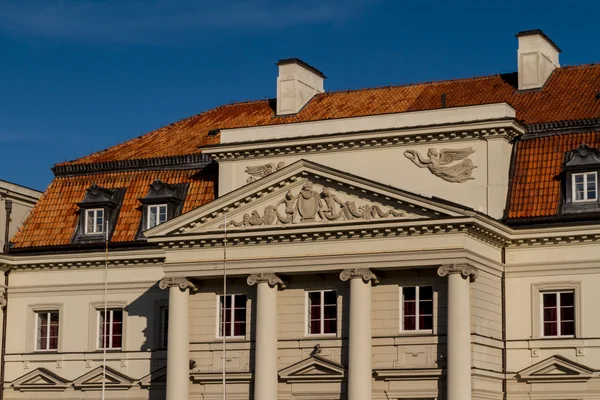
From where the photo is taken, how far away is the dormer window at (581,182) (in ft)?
168

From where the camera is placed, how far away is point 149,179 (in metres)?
60.3

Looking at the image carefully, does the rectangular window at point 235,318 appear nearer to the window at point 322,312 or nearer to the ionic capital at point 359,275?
the window at point 322,312

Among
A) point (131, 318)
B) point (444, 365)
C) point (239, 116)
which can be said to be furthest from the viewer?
point (239, 116)

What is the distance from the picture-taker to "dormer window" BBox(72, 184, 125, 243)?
59.6 m

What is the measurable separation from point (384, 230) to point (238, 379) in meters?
7.76

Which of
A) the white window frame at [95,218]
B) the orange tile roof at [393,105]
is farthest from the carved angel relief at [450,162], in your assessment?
the white window frame at [95,218]

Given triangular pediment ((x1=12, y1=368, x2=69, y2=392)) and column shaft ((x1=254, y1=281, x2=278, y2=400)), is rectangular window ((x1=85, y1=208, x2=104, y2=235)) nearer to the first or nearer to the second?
triangular pediment ((x1=12, y1=368, x2=69, y2=392))

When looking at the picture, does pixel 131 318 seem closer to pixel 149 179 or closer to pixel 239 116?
pixel 149 179

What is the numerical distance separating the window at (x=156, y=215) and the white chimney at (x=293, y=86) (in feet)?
23.3

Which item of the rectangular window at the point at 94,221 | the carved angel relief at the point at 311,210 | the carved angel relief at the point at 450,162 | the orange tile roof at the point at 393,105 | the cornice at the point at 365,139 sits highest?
the orange tile roof at the point at 393,105

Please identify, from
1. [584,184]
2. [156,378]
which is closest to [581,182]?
[584,184]

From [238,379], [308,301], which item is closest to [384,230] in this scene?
[308,301]

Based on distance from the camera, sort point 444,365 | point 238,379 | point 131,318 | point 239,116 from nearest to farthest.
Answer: point 444,365
point 238,379
point 131,318
point 239,116

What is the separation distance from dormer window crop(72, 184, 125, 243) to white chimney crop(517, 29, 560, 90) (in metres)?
16.5
